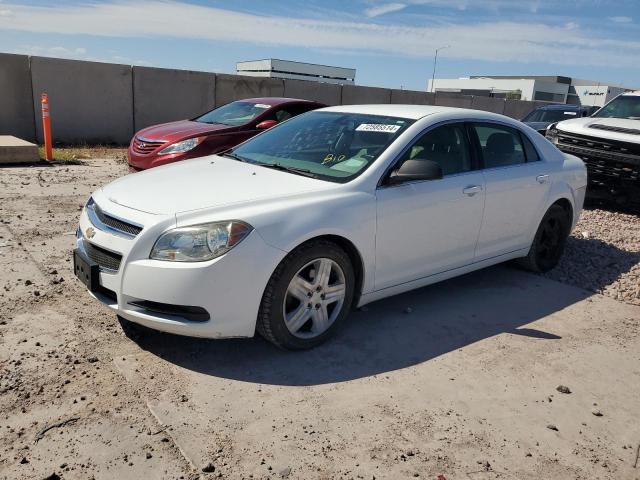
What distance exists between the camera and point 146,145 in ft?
26.5

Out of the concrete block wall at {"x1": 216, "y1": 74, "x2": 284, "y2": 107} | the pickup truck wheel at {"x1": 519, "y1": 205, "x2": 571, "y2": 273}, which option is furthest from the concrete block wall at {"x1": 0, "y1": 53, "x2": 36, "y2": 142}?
the pickup truck wheel at {"x1": 519, "y1": 205, "x2": 571, "y2": 273}

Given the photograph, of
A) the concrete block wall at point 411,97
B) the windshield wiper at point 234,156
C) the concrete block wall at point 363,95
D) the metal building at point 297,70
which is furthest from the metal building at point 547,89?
the windshield wiper at point 234,156

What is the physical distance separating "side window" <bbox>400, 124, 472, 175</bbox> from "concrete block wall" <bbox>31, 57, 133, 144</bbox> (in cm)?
1227

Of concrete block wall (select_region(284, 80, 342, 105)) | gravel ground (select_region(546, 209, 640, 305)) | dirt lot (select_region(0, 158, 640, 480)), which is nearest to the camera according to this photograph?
dirt lot (select_region(0, 158, 640, 480))

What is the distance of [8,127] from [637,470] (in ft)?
48.2

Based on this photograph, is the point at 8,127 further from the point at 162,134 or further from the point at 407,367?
the point at 407,367

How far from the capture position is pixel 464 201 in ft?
14.6

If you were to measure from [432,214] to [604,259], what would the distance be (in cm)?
310

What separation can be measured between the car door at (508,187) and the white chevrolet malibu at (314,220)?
17 millimetres

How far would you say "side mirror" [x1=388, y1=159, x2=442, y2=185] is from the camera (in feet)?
12.9

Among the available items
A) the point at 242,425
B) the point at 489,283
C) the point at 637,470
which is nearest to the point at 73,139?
the point at 489,283

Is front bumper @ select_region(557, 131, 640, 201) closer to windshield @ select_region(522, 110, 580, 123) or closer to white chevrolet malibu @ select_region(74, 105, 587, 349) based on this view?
white chevrolet malibu @ select_region(74, 105, 587, 349)

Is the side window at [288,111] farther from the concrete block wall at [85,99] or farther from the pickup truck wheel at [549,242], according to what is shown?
the concrete block wall at [85,99]

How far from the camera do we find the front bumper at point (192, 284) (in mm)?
3199
